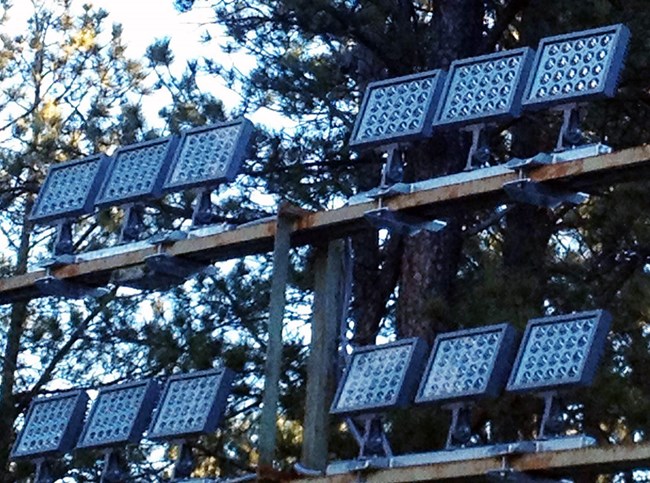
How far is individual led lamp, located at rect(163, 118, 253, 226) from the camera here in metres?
11.4

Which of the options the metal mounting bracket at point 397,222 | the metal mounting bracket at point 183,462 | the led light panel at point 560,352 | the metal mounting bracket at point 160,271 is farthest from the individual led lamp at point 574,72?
the metal mounting bracket at point 183,462

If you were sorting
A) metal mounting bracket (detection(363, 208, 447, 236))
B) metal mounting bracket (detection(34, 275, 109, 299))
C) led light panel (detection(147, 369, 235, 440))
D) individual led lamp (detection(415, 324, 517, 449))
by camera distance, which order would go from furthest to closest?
metal mounting bracket (detection(34, 275, 109, 299)), led light panel (detection(147, 369, 235, 440)), metal mounting bracket (detection(363, 208, 447, 236)), individual led lamp (detection(415, 324, 517, 449))

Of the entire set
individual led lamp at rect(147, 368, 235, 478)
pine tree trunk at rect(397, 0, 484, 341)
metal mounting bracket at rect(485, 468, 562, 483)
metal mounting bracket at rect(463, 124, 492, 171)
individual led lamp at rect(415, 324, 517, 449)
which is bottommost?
metal mounting bracket at rect(485, 468, 562, 483)

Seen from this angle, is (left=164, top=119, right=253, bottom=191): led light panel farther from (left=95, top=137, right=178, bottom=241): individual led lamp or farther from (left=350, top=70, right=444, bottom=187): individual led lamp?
(left=350, top=70, right=444, bottom=187): individual led lamp

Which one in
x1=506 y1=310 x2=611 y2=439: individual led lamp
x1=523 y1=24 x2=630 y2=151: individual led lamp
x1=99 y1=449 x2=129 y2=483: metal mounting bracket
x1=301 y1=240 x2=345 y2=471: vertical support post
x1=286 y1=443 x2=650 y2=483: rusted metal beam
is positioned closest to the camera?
x1=286 y1=443 x2=650 y2=483: rusted metal beam

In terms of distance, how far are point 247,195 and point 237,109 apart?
71cm

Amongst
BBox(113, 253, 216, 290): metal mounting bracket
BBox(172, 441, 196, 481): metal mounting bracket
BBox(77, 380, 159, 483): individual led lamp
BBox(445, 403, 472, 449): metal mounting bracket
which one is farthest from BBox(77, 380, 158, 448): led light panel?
BBox(445, 403, 472, 449): metal mounting bracket

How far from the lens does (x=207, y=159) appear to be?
1157 cm

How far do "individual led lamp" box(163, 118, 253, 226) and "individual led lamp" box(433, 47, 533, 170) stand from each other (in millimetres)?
1224

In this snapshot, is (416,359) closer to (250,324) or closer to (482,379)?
(482,379)

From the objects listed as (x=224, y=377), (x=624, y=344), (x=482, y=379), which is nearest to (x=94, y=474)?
(x=624, y=344)

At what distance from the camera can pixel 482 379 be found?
9.91m

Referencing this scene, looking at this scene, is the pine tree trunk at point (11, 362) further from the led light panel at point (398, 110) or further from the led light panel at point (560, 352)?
the led light panel at point (560, 352)

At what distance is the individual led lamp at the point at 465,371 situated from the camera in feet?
32.6
